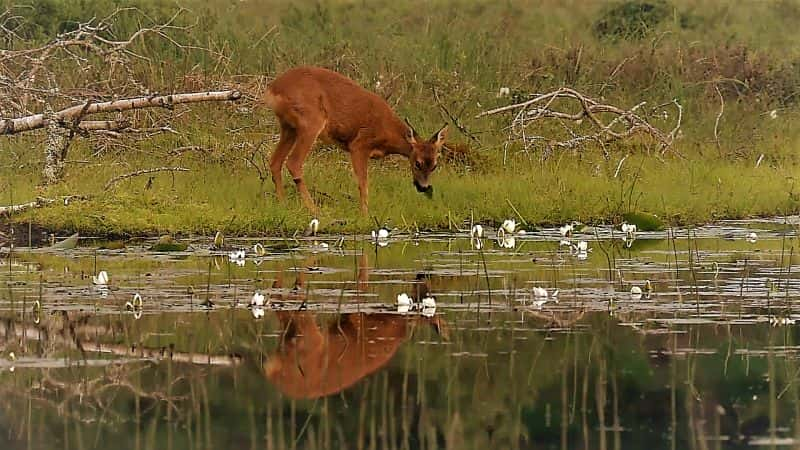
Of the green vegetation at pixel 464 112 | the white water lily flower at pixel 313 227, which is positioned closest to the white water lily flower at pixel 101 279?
the white water lily flower at pixel 313 227

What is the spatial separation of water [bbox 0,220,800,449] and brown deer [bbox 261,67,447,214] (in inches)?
110

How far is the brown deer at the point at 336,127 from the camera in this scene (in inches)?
538

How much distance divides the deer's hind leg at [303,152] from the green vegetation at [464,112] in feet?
0.55

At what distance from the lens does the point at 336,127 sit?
46.1 ft

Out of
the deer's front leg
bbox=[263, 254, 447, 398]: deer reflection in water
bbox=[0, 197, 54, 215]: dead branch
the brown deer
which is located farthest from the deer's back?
bbox=[263, 254, 447, 398]: deer reflection in water

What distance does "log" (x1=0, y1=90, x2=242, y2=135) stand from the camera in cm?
1323

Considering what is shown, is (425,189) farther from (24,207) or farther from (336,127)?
(24,207)

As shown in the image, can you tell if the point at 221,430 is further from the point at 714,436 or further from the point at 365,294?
the point at 365,294

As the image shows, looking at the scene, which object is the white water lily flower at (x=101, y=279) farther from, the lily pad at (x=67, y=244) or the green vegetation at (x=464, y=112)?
the green vegetation at (x=464, y=112)

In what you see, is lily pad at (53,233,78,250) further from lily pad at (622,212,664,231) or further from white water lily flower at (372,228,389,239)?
lily pad at (622,212,664,231)

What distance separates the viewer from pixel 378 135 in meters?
14.2

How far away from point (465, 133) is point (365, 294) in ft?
25.6

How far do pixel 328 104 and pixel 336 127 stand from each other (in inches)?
9.1

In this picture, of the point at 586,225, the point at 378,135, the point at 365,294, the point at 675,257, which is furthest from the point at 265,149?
the point at 365,294
